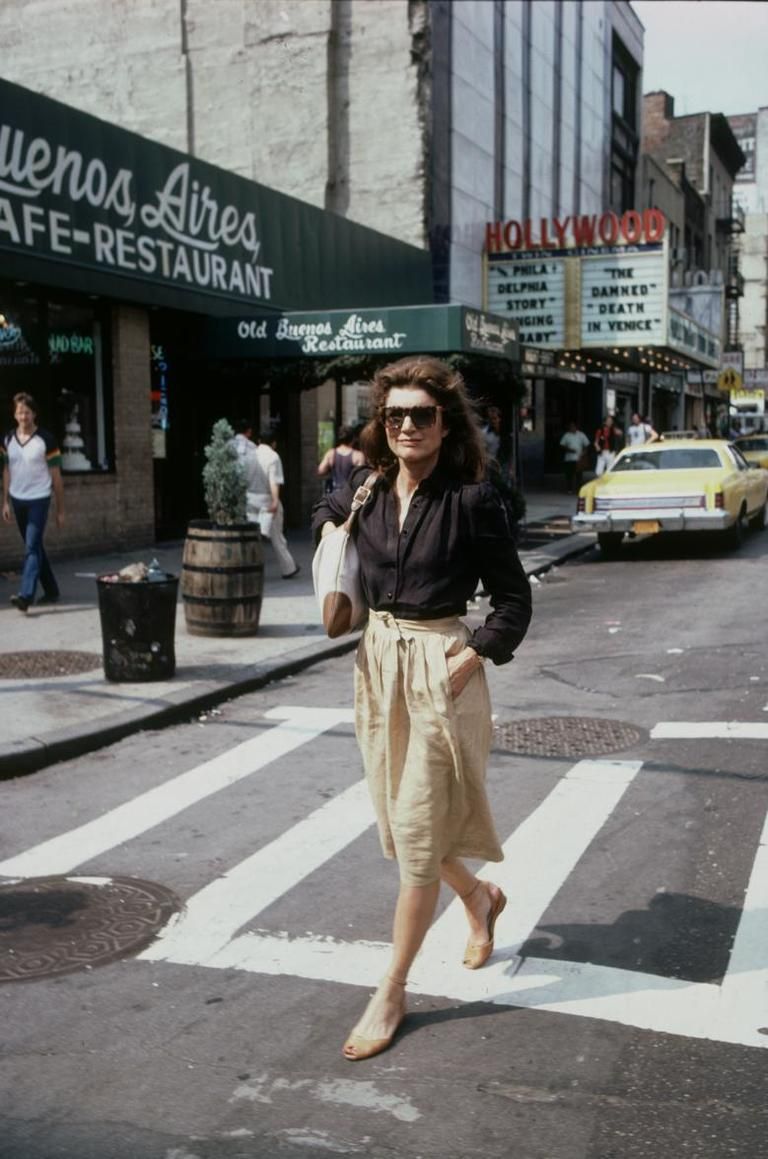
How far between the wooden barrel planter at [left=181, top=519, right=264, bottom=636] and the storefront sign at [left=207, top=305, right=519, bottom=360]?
6.80 meters

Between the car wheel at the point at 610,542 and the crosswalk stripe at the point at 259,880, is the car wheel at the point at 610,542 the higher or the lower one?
the higher one

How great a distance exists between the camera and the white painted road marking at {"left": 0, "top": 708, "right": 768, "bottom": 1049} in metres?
3.72

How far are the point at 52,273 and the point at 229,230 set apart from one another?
3.95 metres

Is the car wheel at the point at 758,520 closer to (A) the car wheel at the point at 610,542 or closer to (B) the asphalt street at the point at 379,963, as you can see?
(A) the car wheel at the point at 610,542

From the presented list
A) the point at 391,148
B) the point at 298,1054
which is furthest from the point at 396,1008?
the point at 391,148

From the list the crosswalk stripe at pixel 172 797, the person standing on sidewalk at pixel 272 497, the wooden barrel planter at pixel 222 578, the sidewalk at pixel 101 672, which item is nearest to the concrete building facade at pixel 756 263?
the person standing on sidewalk at pixel 272 497

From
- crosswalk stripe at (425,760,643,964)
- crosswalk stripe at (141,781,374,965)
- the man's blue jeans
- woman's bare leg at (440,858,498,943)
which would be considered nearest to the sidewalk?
the man's blue jeans

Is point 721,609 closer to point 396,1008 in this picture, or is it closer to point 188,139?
point 396,1008

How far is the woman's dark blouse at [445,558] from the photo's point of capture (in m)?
3.53

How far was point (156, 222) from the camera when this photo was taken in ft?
51.6

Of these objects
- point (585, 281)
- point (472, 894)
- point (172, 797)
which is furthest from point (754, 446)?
point (472, 894)

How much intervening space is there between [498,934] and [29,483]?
8.30 metres

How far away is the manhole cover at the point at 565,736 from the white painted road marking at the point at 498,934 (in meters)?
0.48

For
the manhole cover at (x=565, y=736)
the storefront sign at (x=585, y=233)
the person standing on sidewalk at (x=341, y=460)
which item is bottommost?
the manhole cover at (x=565, y=736)
